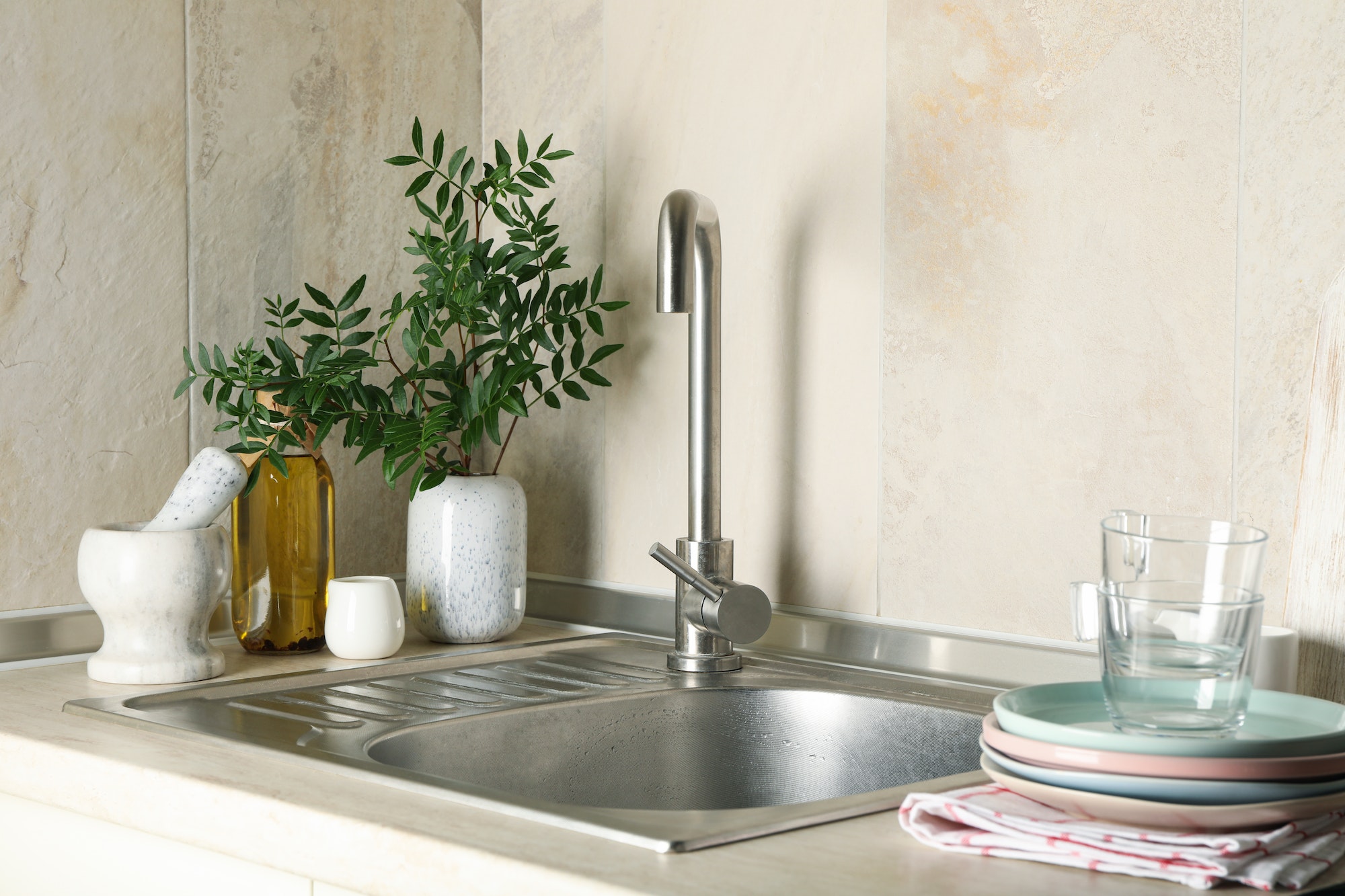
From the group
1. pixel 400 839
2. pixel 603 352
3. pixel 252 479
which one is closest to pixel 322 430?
pixel 252 479

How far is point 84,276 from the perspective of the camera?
135 centimetres

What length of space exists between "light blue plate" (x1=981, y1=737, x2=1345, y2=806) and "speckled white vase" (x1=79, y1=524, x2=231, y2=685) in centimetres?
79

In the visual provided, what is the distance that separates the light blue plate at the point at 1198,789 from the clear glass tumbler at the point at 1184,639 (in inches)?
2.1

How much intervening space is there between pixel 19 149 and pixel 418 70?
49 cm

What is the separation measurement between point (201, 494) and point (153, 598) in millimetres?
98

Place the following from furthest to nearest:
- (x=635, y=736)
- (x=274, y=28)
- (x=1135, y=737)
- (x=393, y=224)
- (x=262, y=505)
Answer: (x=393, y=224), (x=274, y=28), (x=262, y=505), (x=635, y=736), (x=1135, y=737)

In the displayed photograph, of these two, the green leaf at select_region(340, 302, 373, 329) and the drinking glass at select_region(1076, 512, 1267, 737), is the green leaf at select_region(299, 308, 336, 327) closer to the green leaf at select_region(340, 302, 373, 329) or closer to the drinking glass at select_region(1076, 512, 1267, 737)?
the green leaf at select_region(340, 302, 373, 329)

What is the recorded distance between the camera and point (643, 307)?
60.7 inches

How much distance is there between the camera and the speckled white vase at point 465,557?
1.39 m

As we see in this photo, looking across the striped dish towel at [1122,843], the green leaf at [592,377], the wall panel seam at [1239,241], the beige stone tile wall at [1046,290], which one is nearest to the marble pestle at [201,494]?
the green leaf at [592,377]

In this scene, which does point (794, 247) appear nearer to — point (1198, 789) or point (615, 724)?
point (615, 724)

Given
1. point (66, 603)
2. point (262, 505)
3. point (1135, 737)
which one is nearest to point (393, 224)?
point (262, 505)

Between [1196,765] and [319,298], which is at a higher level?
[319,298]

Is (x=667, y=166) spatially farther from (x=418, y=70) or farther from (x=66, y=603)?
(x=66, y=603)
